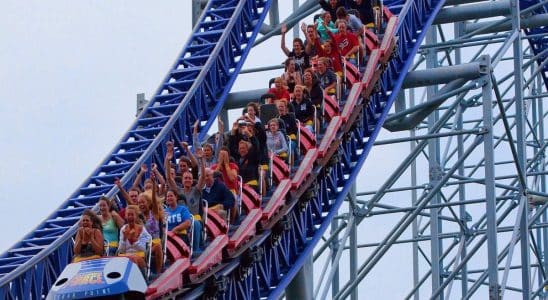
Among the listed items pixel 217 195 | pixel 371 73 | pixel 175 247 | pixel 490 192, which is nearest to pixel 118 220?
pixel 175 247

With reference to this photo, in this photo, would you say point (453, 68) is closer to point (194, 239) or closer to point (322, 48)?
point (322, 48)

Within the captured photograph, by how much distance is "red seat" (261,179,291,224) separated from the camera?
1361cm

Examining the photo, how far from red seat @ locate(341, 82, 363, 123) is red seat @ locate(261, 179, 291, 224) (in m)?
1.37

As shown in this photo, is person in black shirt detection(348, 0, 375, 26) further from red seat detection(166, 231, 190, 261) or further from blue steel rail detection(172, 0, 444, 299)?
red seat detection(166, 231, 190, 261)

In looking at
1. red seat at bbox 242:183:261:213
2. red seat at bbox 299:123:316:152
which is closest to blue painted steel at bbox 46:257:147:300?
red seat at bbox 242:183:261:213

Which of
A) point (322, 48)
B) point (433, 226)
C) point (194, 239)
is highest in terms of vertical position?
point (322, 48)

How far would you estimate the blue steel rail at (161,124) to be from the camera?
13508mm

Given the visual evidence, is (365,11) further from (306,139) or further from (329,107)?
(306,139)

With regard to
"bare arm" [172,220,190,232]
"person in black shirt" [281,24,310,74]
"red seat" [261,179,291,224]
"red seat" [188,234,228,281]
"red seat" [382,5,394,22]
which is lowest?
"red seat" [188,234,228,281]

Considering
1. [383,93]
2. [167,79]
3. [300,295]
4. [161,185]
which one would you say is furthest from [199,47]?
[161,185]

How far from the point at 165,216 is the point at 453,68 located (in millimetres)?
5200

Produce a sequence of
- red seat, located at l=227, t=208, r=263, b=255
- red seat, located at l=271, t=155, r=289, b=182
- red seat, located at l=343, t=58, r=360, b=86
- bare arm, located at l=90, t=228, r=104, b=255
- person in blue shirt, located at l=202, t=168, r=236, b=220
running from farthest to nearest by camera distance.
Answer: red seat, located at l=343, t=58, r=360, b=86
red seat, located at l=271, t=155, r=289, b=182
person in blue shirt, located at l=202, t=168, r=236, b=220
red seat, located at l=227, t=208, r=263, b=255
bare arm, located at l=90, t=228, r=104, b=255

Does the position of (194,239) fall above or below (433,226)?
above

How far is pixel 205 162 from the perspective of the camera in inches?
543
